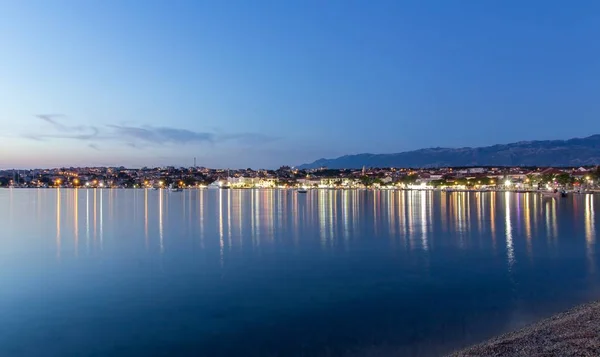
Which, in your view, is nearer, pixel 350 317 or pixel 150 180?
pixel 350 317

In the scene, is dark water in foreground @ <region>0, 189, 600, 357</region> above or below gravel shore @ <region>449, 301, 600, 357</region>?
below

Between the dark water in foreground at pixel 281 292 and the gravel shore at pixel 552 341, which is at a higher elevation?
the gravel shore at pixel 552 341

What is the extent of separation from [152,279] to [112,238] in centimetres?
1122

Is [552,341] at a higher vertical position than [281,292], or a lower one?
higher

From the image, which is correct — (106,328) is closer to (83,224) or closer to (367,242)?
(367,242)

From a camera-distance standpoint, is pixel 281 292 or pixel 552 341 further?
pixel 281 292

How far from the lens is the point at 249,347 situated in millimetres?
8039

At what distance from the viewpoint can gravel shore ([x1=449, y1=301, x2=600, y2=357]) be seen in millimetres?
6094

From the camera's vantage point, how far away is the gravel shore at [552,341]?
6094mm

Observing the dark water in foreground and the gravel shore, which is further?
the dark water in foreground

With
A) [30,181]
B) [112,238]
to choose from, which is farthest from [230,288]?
[30,181]

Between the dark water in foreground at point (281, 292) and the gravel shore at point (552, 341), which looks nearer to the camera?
the gravel shore at point (552, 341)

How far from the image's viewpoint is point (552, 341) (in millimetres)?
6602

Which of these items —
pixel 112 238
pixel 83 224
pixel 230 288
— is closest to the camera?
pixel 230 288
